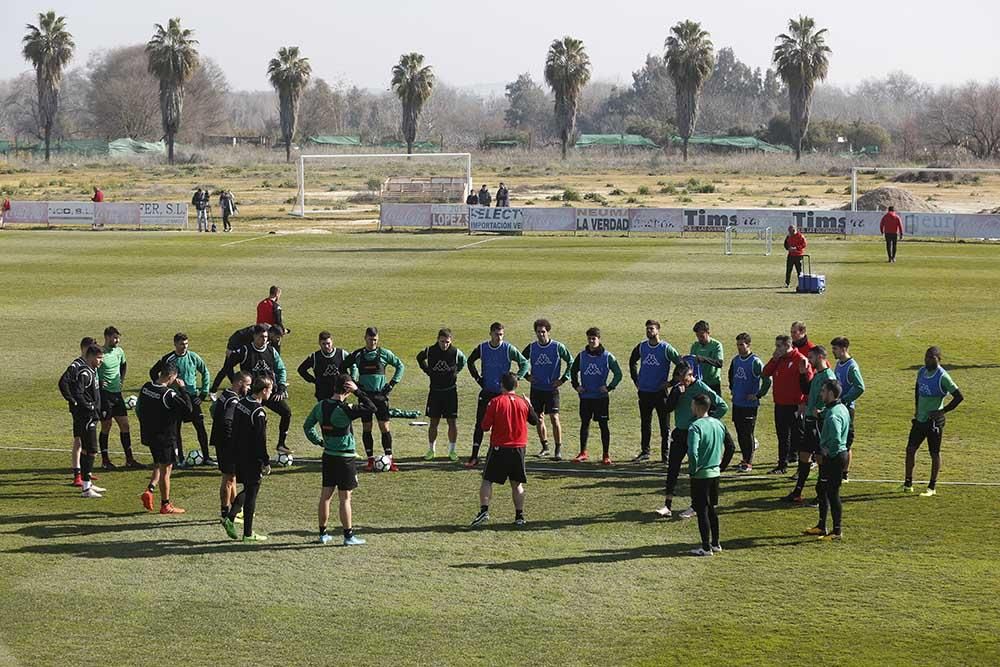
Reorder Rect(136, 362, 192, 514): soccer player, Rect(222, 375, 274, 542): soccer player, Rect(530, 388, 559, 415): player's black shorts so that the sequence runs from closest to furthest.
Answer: Rect(222, 375, 274, 542): soccer player, Rect(136, 362, 192, 514): soccer player, Rect(530, 388, 559, 415): player's black shorts

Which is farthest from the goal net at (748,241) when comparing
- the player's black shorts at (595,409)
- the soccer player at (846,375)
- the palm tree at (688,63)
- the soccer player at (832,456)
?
the palm tree at (688,63)

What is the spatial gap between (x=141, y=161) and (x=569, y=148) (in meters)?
34.6

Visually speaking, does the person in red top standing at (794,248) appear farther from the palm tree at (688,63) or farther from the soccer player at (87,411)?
the palm tree at (688,63)

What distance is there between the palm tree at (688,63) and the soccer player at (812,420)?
89.9 metres

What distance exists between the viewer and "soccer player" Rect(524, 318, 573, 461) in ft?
59.9

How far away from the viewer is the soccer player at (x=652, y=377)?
18.0 meters

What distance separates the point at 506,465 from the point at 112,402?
5941mm

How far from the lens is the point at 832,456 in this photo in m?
14.3

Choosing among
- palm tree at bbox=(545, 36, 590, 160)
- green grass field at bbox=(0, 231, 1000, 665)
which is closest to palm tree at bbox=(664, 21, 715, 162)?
palm tree at bbox=(545, 36, 590, 160)

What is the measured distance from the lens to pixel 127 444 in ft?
58.2

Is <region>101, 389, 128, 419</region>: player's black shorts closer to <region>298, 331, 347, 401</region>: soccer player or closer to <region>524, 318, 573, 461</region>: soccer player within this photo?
<region>298, 331, 347, 401</region>: soccer player

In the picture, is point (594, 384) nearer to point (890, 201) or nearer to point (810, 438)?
point (810, 438)

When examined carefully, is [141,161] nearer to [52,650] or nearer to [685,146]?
[685,146]

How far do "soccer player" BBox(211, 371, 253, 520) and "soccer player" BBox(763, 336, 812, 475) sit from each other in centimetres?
657
